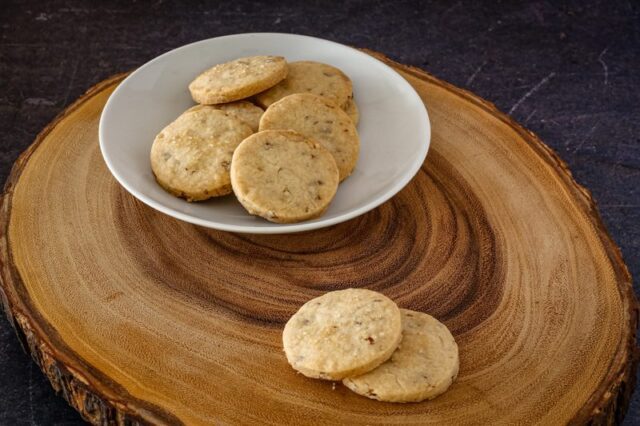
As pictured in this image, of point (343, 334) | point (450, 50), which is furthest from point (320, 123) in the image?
point (450, 50)

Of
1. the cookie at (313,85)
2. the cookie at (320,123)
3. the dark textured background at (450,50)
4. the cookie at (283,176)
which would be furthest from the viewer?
the dark textured background at (450,50)

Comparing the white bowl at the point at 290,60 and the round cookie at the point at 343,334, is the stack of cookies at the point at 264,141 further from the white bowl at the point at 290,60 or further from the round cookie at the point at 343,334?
the round cookie at the point at 343,334

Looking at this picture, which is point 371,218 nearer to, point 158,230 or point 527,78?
point 158,230

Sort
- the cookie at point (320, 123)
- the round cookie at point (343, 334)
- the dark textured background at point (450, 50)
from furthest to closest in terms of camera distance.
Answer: the dark textured background at point (450, 50) → the cookie at point (320, 123) → the round cookie at point (343, 334)

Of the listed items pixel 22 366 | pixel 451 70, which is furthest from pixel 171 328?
pixel 451 70

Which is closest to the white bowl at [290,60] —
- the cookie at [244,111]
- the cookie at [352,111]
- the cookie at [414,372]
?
the cookie at [352,111]
